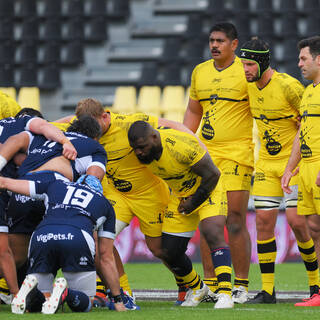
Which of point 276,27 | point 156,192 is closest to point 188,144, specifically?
point 156,192

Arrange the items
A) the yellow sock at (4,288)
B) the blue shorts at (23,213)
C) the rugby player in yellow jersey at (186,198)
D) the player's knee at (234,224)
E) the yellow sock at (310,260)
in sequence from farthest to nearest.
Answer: the player's knee at (234,224) → the yellow sock at (310,260) → the yellow sock at (4,288) → the blue shorts at (23,213) → the rugby player in yellow jersey at (186,198)

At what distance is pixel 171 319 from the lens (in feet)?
16.3

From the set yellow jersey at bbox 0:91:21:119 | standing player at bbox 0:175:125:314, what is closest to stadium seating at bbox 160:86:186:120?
yellow jersey at bbox 0:91:21:119

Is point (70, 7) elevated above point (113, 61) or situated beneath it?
elevated above

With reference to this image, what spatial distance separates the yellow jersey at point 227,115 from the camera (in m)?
7.06

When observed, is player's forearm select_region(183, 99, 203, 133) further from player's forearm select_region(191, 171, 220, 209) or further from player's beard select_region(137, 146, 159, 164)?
player's beard select_region(137, 146, 159, 164)

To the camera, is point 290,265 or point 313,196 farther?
point 290,265

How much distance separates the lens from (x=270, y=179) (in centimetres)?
695

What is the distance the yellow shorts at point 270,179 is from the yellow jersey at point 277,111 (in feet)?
0.22

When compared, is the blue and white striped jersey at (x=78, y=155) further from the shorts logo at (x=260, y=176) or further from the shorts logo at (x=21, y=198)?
the shorts logo at (x=260, y=176)

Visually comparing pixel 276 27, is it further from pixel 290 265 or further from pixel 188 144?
pixel 188 144

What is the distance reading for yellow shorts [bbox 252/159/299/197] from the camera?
22.7 feet

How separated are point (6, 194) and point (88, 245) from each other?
95 centimetres

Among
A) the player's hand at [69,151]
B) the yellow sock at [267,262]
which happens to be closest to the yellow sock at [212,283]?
the yellow sock at [267,262]
